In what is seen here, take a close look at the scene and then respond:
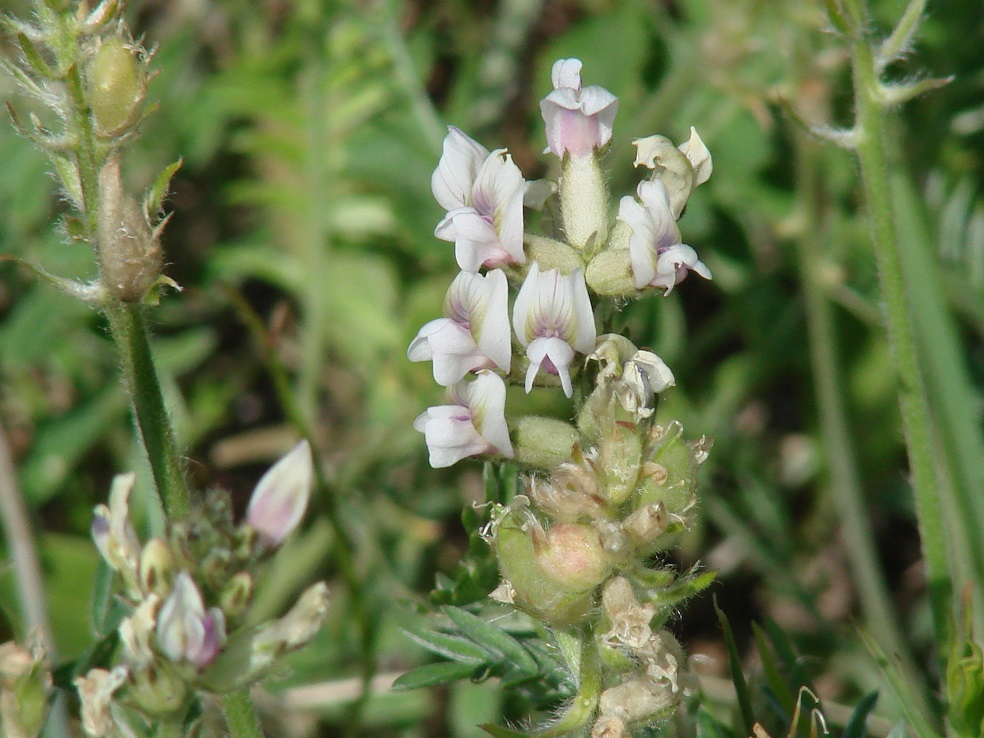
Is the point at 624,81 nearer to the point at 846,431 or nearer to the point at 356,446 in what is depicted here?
the point at 846,431

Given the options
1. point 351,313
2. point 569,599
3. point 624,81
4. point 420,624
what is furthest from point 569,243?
point 351,313

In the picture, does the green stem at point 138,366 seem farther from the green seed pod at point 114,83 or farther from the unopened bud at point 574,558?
the unopened bud at point 574,558

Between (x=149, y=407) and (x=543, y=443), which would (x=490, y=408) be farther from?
(x=149, y=407)

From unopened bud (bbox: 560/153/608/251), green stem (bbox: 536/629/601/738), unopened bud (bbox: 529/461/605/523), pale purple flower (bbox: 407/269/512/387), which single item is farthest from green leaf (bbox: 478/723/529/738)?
unopened bud (bbox: 560/153/608/251)

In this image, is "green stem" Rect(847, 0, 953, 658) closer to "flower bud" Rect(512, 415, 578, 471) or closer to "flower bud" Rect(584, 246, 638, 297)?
"flower bud" Rect(584, 246, 638, 297)

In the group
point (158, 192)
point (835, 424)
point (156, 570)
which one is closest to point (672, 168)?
point (158, 192)

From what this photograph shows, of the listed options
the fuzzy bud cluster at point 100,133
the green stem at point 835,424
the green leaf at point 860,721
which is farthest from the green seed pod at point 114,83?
the green stem at point 835,424
